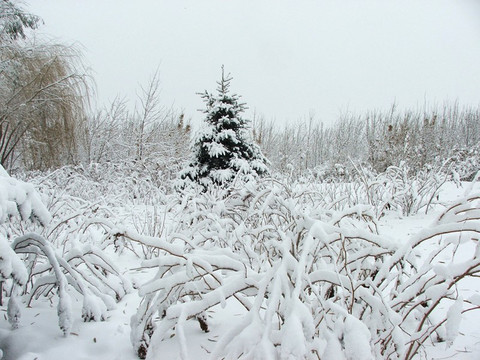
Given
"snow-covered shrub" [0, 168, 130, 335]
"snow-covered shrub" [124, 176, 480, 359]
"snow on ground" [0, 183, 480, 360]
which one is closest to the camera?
"snow-covered shrub" [124, 176, 480, 359]

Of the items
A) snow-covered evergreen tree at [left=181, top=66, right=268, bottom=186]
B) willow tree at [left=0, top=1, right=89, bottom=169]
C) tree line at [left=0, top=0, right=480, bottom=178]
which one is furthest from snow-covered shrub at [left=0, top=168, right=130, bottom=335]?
willow tree at [left=0, top=1, right=89, bottom=169]

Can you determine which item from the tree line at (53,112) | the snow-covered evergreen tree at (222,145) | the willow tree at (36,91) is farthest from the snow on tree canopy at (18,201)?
the willow tree at (36,91)

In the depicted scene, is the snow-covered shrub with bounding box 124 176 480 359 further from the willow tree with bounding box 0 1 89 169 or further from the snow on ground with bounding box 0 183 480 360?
the willow tree with bounding box 0 1 89 169

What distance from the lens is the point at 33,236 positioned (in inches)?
57.4

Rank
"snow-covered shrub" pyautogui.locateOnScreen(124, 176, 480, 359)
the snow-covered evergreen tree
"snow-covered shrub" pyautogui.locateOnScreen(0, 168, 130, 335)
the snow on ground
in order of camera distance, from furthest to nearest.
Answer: the snow-covered evergreen tree, the snow on ground, "snow-covered shrub" pyautogui.locateOnScreen(0, 168, 130, 335), "snow-covered shrub" pyautogui.locateOnScreen(124, 176, 480, 359)

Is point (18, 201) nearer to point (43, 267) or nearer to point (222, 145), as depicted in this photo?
point (43, 267)

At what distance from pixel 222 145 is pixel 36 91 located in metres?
5.14

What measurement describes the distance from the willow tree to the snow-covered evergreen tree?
4176mm

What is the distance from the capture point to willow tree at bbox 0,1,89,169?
7.43 meters

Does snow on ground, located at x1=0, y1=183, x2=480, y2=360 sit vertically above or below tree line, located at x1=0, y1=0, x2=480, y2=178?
below

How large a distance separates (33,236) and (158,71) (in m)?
13.1

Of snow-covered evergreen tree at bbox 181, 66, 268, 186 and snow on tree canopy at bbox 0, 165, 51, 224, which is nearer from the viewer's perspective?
snow on tree canopy at bbox 0, 165, 51, 224

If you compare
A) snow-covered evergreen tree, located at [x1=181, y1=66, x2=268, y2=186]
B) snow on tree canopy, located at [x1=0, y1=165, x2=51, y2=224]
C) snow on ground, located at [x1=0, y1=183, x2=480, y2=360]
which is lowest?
snow on ground, located at [x1=0, y1=183, x2=480, y2=360]

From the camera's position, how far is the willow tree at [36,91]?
743 centimetres
